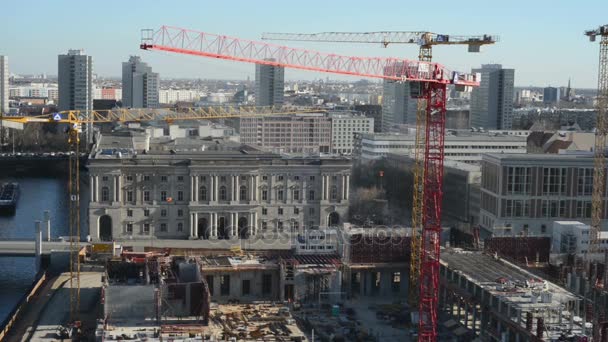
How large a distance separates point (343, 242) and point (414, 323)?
444cm

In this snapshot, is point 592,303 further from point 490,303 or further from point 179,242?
point 179,242

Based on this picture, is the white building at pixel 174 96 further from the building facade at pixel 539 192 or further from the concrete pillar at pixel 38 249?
the concrete pillar at pixel 38 249

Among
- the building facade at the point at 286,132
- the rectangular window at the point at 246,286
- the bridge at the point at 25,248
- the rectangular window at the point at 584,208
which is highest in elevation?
the building facade at the point at 286,132

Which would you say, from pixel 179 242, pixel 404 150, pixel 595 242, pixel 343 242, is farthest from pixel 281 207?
pixel 404 150

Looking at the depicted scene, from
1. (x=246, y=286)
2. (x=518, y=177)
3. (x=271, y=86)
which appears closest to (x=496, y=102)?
(x=271, y=86)

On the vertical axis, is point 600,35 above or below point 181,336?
above

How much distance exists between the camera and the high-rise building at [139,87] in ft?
326

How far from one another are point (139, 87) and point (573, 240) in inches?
2967

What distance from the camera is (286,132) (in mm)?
65062

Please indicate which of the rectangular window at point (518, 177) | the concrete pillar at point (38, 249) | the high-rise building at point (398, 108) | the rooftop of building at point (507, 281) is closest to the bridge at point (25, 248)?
the concrete pillar at point (38, 249)

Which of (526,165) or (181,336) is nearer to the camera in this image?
(181,336)

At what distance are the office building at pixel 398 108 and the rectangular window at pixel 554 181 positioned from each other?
47.8 metres

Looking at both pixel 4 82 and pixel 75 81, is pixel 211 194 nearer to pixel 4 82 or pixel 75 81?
pixel 75 81

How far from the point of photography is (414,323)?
2378 cm
